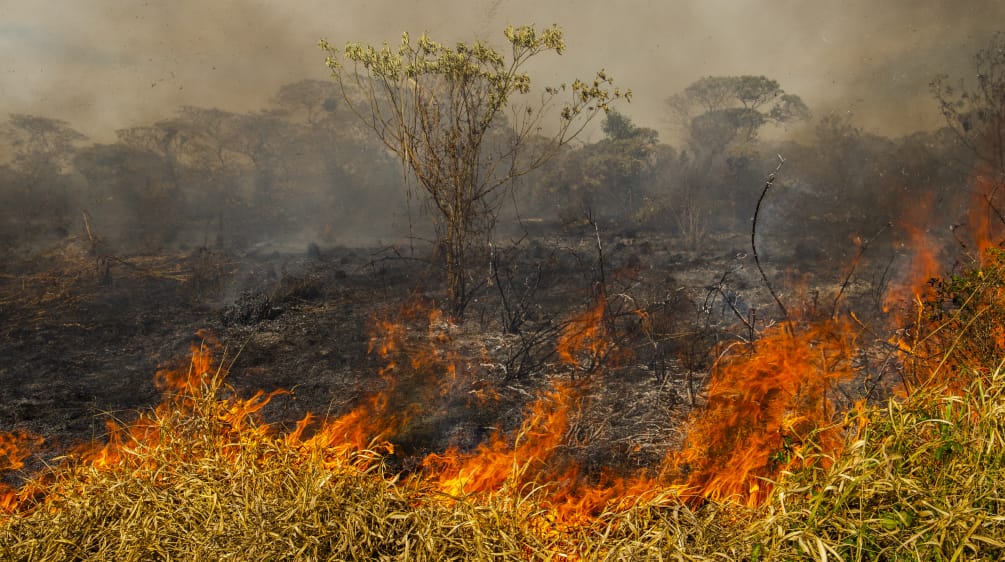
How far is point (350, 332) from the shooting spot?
9008 millimetres

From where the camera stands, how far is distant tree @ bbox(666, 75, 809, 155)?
80.9ft

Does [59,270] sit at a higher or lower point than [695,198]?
lower

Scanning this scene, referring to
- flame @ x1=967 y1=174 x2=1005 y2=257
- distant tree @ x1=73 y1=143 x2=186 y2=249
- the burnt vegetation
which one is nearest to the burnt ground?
the burnt vegetation

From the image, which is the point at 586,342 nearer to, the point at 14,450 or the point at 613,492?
the point at 613,492

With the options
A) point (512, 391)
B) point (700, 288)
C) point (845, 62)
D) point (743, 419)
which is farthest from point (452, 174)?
point (845, 62)

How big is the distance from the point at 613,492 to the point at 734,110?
24.2 meters

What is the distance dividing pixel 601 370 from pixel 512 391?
115 cm

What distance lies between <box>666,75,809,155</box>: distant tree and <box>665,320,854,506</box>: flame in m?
21.0

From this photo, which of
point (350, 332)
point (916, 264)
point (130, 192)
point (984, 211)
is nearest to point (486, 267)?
point (350, 332)

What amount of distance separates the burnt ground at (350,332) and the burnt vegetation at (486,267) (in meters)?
0.05

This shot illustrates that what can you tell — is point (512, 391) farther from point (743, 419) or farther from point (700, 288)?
point (700, 288)

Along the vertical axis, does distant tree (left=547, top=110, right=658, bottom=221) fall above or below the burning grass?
above

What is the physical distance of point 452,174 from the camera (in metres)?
9.16

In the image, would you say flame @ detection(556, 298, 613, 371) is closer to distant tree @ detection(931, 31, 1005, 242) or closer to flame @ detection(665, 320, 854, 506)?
flame @ detection(665, 320, 854, 506)
